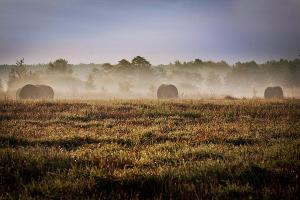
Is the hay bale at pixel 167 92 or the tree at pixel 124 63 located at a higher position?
the tree at pixel 124 63

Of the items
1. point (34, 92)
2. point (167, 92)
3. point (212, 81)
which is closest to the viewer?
point (34, 92)

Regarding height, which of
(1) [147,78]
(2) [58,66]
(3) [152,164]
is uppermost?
(2) [58,66]

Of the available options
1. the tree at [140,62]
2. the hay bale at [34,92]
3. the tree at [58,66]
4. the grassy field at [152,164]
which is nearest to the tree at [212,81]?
the tree at [140,62]

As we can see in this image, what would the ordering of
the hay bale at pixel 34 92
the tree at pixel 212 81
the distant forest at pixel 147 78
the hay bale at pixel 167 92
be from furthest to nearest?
the tree at pixel 212 81 → the distant forest at pixel 147 78 → the hay bale at pixel 167 92 → the hay bale at pixel 34 92

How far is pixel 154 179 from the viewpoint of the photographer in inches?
256

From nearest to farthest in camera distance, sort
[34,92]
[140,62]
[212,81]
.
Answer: [34,92]
[140,62]
[212,81]

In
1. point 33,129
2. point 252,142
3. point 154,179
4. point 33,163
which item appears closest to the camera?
point 154,179

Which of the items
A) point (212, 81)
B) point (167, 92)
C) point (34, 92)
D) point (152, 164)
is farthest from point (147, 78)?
point (152, 164)

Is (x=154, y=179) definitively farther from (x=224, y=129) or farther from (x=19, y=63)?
(x=19, y=63)

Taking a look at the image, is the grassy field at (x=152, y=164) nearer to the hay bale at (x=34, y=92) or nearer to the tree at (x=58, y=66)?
the hay bale at (x=34, y=92)

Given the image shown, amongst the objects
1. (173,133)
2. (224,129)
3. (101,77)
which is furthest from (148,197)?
(101,77)

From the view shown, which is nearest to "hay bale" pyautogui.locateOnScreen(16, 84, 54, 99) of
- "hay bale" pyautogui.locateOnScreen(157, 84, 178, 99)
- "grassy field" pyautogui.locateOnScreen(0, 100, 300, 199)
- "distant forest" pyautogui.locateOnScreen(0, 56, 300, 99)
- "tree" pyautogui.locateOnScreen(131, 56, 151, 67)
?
"hay bale" pyautogui.locateOnScreen(157, 84, 178, 99)

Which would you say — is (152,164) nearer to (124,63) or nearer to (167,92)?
(167,92)

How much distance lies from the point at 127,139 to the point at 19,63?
77.7m
